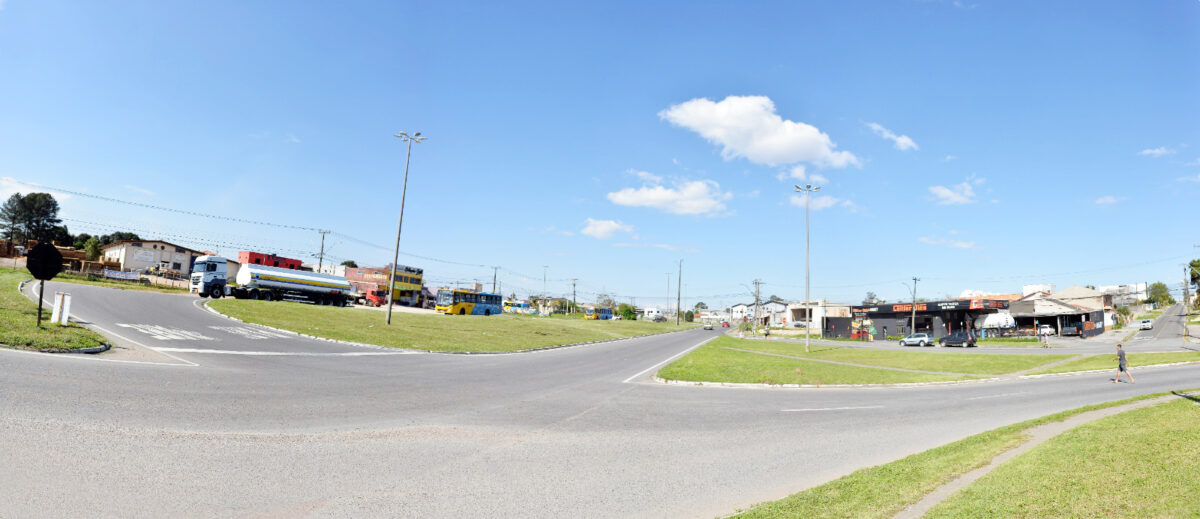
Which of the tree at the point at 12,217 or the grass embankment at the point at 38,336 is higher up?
the tree at the point at 12,217

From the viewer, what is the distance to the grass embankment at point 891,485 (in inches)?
232

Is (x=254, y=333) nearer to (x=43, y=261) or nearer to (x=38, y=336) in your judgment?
(x=43, y=261)

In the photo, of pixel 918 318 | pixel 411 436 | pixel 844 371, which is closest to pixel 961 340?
pixel 918 318

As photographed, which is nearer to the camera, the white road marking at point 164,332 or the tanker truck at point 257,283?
the white road marking at point 164,332

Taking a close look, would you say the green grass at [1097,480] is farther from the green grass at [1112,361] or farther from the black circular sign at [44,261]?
the black circular sign at [44,261]

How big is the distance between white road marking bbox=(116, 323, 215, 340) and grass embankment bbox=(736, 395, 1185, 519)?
23853mm

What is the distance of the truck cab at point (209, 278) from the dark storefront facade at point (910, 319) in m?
76.3

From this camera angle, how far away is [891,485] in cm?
684

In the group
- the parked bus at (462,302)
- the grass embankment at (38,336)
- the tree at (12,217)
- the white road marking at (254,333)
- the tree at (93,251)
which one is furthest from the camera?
the tree at (12,217)

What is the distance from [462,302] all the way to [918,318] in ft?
201

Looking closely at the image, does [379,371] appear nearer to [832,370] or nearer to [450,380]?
[450,380]

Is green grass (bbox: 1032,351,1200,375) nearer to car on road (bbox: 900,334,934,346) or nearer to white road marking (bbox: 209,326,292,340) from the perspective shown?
car on road (bbox: 900,334,934,346)

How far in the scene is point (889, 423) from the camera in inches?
482

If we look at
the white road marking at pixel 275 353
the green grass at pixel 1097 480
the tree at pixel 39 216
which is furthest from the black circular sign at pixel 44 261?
the tree at pixel 39 216
